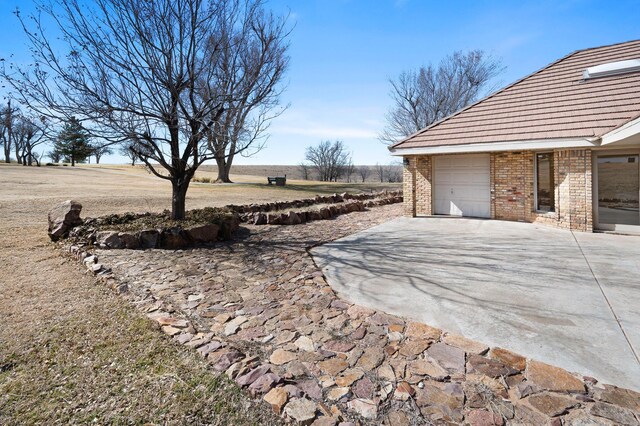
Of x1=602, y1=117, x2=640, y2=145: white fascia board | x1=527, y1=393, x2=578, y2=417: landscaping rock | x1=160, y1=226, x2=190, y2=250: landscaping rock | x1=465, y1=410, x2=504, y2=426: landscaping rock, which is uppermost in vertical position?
x1=602, y1=117, x2=640, y2=145: white fascia board

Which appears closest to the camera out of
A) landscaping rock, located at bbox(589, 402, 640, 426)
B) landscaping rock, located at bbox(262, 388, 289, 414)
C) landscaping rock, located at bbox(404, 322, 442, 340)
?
landscaping rock, located at bbox(589, 402, 640, 426)

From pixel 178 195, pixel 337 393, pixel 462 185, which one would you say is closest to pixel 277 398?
pixel 337 393

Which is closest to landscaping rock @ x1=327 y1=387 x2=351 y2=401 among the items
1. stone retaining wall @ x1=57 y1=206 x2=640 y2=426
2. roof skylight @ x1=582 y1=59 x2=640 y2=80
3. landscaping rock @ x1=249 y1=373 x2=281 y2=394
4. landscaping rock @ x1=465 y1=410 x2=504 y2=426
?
stone retaining wall @ x1=57 y1=206 x2=640 y2=426

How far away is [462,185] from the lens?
440 inches

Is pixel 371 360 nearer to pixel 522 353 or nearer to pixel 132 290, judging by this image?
pixel 522 353

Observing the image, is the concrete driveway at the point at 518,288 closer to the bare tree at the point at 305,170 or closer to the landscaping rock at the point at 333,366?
the landscaping rock at the point at 333,366

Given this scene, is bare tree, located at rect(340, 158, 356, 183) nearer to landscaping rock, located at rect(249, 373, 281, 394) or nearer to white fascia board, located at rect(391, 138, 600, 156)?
white fascia board, located at rect(391, 138, 600, 156)

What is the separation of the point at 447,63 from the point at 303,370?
32.4 metres

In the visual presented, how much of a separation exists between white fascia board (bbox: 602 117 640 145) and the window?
1.52m

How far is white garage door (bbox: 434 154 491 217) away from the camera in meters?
10.8

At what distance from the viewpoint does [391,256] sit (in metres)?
6.30

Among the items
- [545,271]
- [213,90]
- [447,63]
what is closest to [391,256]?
[545,271]

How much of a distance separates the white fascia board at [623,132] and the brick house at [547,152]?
0.02 m

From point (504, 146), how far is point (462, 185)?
205 centimetres
